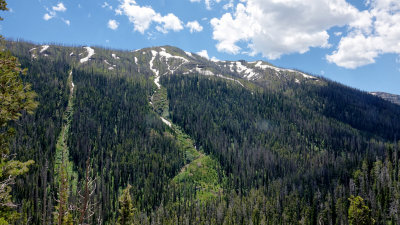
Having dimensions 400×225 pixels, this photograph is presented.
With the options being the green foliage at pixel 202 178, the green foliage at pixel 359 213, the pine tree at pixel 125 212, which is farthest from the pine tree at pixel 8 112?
the green foliage at pixel 202 178

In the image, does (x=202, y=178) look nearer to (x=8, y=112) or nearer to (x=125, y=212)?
(x=125, y=212)

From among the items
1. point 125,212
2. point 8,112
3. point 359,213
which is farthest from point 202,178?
point 8,112

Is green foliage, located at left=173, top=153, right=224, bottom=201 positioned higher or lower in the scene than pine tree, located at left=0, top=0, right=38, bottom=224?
lower

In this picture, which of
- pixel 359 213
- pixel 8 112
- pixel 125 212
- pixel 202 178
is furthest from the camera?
pixel 202 178

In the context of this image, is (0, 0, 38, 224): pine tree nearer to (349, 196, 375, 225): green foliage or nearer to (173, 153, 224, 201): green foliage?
(349, 196, 375, 225): green foliage

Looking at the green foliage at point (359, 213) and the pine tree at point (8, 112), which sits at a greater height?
the pine tree at point (8, 112)

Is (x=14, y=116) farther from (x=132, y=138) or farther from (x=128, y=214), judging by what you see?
(x=132, y=138)

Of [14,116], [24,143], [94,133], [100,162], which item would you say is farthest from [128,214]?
[94,133]

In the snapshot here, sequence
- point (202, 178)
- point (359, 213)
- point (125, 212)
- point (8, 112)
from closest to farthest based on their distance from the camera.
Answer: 1. point (8, 112)
2. point (125, 212)
3. point (359, 213)
4. point (202, 178)

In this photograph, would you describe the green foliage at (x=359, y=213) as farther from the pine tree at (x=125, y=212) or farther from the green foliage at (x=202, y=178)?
the green foliage at (x=202, y=178)

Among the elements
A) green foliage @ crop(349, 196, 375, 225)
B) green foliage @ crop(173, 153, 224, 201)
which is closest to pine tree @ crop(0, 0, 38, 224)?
green foliage @ crop(349, 196, 375, 225)

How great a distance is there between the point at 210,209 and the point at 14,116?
126 meters

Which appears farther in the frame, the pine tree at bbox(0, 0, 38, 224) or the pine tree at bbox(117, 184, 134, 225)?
the pine tree at bbox(117, 184, 134, 225)

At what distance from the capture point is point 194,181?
168125 mm
